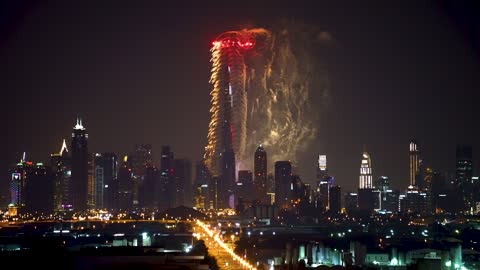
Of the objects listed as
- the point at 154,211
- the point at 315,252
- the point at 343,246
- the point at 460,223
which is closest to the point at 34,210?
the point at 154,211

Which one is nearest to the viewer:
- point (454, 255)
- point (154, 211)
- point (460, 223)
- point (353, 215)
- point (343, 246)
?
point (454, 255)

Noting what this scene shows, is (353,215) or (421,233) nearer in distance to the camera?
(421,233)

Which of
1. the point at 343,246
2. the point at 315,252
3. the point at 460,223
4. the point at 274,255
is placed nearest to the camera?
the point at 315,252

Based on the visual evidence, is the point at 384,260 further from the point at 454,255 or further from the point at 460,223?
the point at 460,223

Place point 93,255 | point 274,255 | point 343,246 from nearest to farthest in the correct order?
1. point 93,255
2. point 274,255
3. point 343,246

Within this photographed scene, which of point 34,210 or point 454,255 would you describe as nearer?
point 454,255

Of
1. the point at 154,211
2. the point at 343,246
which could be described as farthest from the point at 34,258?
the point at 154,211

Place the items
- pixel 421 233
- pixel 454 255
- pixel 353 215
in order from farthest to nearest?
1. pixel 353 215
2. pixel 421 233
3. pixel 454 255

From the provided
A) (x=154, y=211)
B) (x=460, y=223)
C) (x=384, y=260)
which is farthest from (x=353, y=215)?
(x=384, y=260)

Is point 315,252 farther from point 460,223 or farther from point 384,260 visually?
point 460,223
